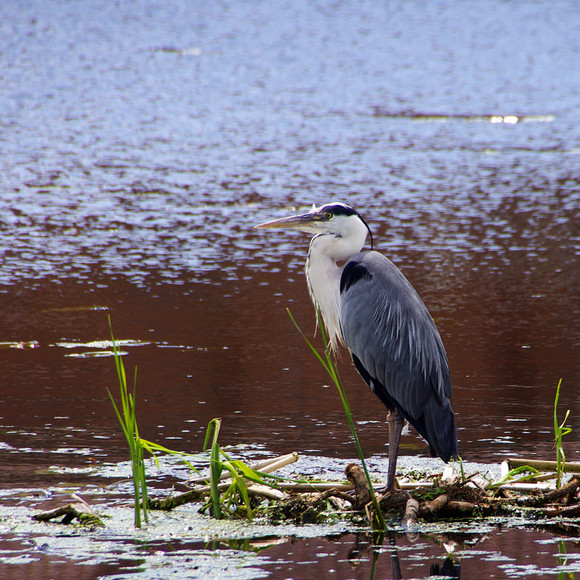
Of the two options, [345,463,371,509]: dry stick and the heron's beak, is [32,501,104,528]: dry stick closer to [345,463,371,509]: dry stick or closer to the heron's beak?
[345,463,371,509]: dry stick

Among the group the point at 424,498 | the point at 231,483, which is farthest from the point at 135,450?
the point at 424,498

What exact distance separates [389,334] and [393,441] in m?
0.56

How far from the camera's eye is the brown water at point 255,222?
258 inches

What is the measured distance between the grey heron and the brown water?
0.52 metres

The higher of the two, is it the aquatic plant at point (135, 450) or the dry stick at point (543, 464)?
the aquatic plant at point (135, 450)

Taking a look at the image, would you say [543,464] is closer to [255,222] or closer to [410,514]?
[410,514]

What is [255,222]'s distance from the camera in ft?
38.4

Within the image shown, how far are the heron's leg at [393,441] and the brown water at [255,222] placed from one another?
1.36ft

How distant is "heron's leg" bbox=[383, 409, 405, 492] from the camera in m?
5.16

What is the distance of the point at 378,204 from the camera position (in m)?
12.9

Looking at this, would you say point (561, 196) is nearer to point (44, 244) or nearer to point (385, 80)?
point (44, 244)

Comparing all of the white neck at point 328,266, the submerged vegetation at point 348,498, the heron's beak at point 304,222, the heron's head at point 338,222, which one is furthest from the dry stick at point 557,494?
the heron's beak at point 304,222

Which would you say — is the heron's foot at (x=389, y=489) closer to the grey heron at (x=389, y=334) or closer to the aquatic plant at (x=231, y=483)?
the grey heron at (x=389, y=334)

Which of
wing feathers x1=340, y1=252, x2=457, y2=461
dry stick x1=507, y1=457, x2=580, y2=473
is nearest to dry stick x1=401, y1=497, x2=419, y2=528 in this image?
wing feathers x1=340, y1=252, x2=457, y2=461
